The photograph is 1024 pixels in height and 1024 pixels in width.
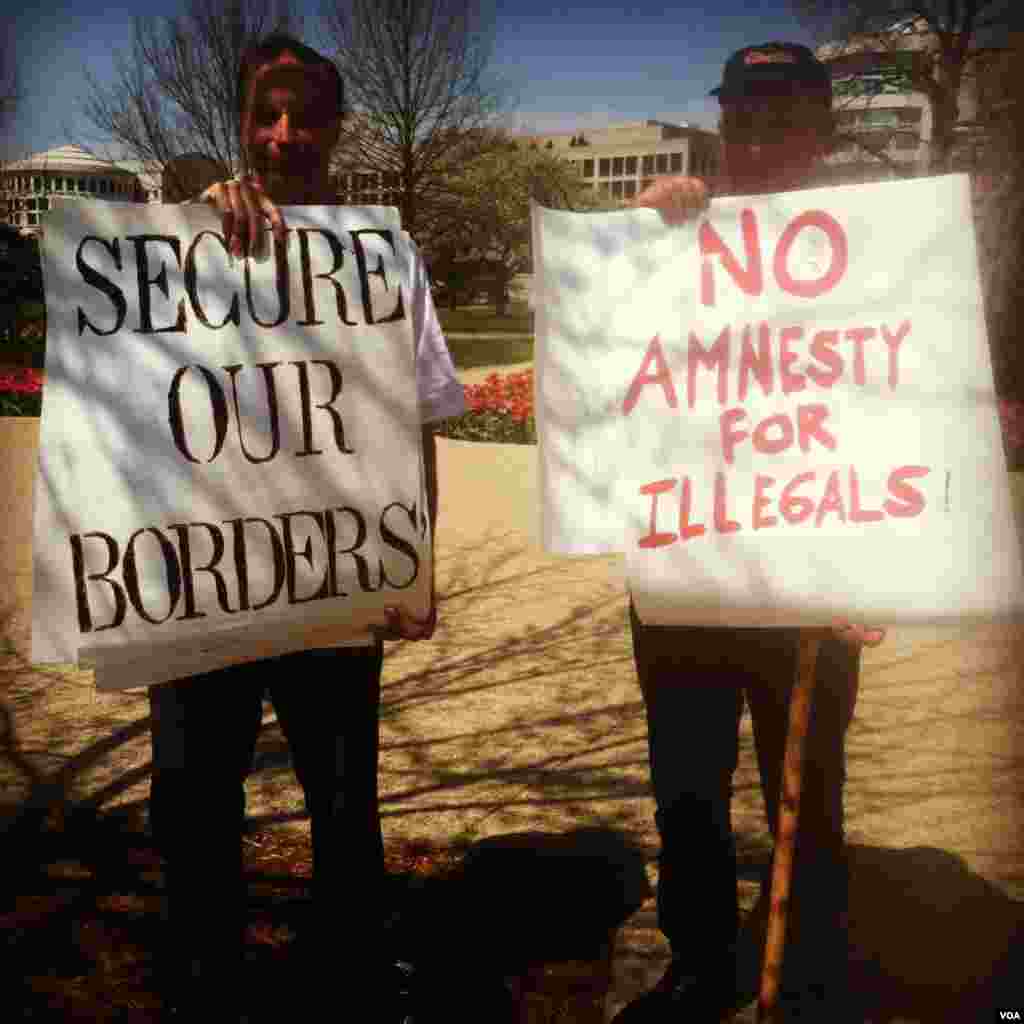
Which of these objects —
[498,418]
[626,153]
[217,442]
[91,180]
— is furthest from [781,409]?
[626,153]

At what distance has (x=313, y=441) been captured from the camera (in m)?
2.19

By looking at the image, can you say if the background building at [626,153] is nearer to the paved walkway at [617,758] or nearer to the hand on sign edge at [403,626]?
the paved walkway at [617,758]

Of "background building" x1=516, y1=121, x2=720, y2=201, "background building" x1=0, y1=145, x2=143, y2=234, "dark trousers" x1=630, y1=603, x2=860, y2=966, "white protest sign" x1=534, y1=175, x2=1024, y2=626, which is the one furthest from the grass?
"background building" x1=516, y1=121, x2=720, y2=201

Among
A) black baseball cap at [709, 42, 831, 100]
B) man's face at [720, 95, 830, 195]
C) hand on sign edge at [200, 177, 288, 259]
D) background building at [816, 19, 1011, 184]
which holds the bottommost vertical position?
hand on sign edge at [200, 177, 288, 259]

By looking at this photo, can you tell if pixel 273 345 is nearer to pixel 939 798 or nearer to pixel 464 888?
pixel 464 888

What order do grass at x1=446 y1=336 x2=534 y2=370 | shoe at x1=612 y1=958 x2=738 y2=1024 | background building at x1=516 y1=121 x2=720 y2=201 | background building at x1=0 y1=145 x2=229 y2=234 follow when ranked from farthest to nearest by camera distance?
background building at x1=516 y1=121 x2=720 y2=201, grass at x1=446 y1=336 x2=534 y2=370, background building at x1=0 y1=145 x2=229 y2=234, shoe at x1=612 y1=958 x2=738 y2=1024

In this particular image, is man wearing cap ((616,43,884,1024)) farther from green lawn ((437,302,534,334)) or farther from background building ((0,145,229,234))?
green lawn ((437,302,534,334))

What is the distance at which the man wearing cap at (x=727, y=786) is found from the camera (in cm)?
237

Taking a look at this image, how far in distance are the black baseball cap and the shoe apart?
1.80 metres

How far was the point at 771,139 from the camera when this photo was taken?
2213 mm

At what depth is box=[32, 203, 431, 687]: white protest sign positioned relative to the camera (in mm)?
2061

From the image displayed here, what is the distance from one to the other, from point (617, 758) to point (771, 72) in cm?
264

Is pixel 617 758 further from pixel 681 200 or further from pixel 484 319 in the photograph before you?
pixel 484 319

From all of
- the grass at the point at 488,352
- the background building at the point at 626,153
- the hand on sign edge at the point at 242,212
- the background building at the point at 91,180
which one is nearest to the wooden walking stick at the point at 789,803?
the hand on sign edge at the point at 242,212
